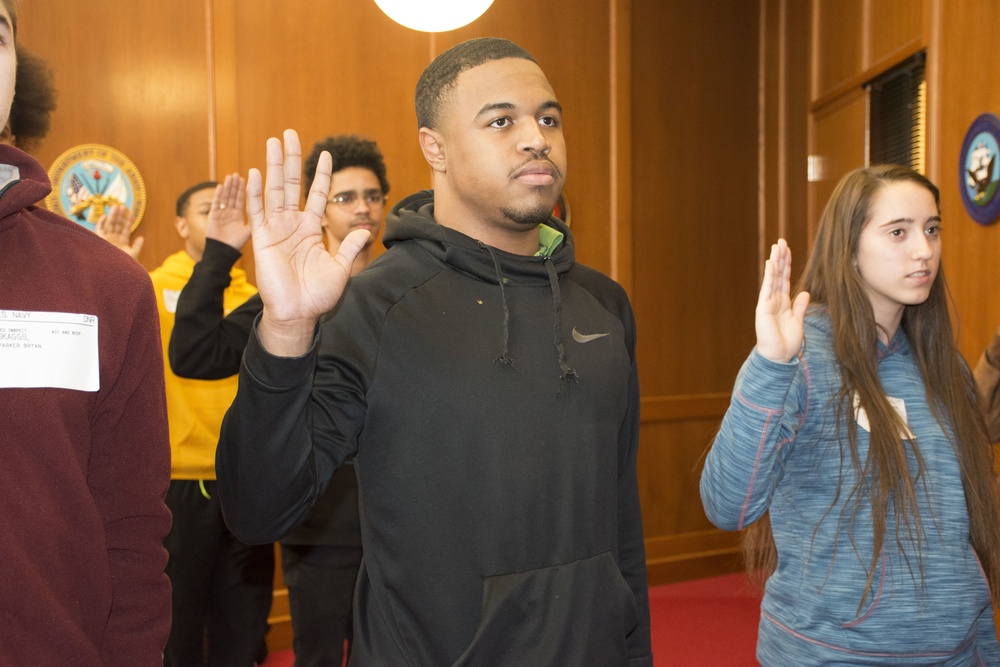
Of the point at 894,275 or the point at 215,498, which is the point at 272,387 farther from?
the point at 215,498

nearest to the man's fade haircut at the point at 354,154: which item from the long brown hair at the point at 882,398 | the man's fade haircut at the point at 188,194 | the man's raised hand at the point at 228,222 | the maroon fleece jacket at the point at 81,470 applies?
the man's fade haircut at the point at 188,194

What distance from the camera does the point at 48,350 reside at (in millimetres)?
1097

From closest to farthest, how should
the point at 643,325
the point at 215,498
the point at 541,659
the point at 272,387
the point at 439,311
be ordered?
the point at 272,387 < the point at 541,659 < the point at 439,311 < the point at 215,498 < the point at 643,325

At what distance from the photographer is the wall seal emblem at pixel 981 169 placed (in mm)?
3012

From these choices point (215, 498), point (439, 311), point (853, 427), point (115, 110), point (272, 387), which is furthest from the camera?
point (115, 110)

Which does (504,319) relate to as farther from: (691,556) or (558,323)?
(691,556)

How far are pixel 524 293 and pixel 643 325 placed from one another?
139 inches

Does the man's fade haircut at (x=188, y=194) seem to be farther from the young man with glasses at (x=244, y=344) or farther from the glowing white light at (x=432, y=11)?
the glowing white light at (x=432, y=11)

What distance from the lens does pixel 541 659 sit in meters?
1.31

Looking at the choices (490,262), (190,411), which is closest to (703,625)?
(190,411)

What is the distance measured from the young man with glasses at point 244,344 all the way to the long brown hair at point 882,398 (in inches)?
41.2

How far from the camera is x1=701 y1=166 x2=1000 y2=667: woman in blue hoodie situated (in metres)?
1.64

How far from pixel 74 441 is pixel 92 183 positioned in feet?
9.66

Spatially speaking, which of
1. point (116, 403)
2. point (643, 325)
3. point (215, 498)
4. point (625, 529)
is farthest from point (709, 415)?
point (116, 403)
